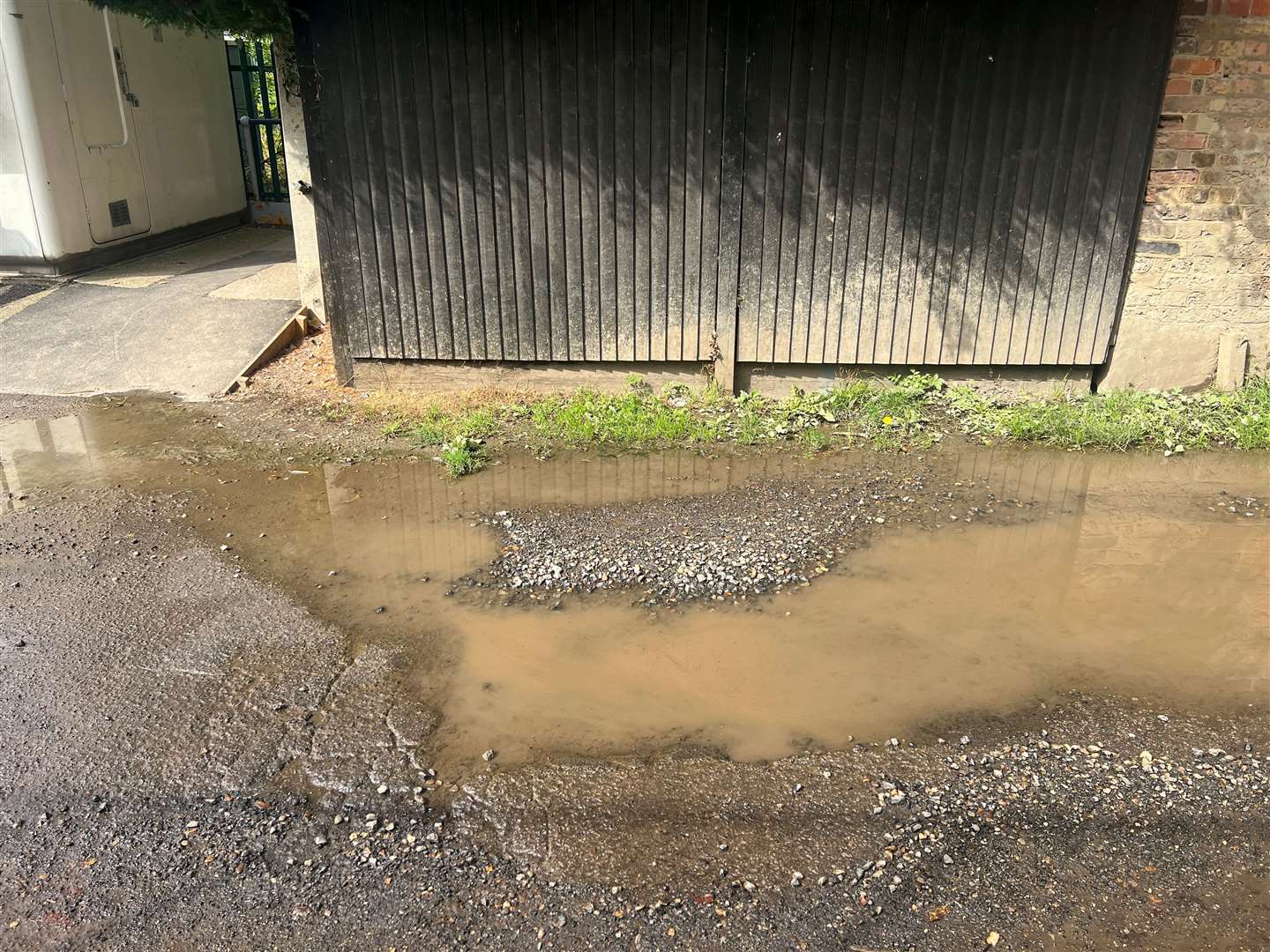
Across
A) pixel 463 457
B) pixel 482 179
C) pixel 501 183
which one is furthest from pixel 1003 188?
pixel 463 457

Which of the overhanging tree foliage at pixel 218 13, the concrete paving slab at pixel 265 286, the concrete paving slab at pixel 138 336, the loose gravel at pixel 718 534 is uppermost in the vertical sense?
the overhanging tree foliage at pixel 218 13

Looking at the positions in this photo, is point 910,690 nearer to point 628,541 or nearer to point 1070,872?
point 1070,872

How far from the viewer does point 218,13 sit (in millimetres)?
5887

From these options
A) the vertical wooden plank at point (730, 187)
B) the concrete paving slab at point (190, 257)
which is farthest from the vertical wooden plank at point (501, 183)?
the concrete paving slab at point (190, 257)

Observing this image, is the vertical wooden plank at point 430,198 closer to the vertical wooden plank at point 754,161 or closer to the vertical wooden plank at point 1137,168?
the vertical wooden plank at point 754,161

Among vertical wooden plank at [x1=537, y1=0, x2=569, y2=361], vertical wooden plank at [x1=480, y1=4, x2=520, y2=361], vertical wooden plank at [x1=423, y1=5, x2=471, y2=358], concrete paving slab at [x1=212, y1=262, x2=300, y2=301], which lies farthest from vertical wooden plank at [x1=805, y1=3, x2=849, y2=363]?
concrete paving slab at [x1=212, y1=262, x2=300, y2=301]

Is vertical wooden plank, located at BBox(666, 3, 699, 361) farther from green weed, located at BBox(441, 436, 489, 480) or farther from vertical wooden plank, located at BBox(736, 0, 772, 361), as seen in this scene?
green weed, located at BBox(441, 436, 489, 480)

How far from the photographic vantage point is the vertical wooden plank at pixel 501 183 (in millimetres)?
6172

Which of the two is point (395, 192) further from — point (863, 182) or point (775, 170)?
point (863, 182)

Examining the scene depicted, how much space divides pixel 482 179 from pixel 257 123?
768cm

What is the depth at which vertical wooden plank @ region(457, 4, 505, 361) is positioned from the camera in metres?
6.18

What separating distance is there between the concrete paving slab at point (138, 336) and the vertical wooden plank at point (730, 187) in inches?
149

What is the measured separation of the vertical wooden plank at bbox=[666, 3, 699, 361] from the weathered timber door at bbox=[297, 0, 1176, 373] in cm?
2

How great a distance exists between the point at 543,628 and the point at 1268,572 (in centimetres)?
364
